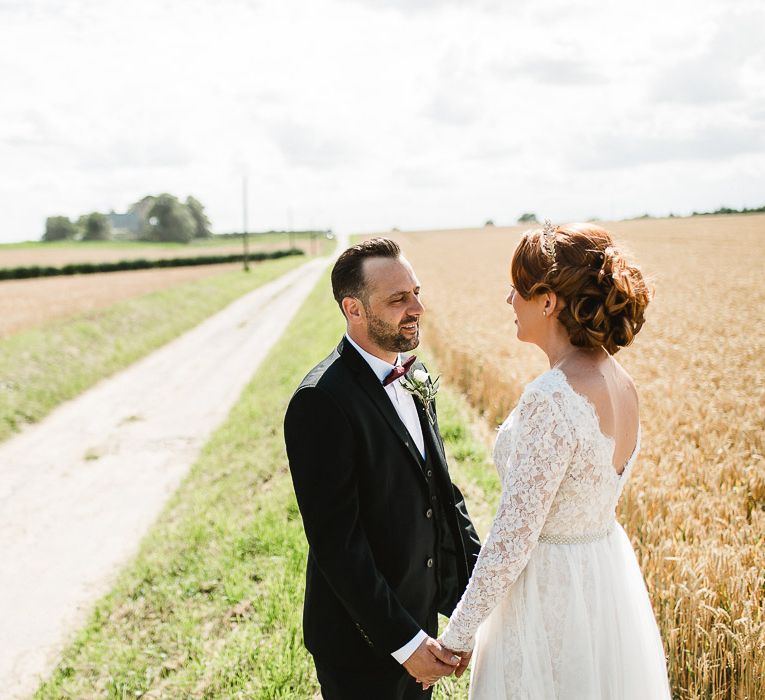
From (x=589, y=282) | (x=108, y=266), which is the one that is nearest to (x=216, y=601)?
(x=589, y=282)

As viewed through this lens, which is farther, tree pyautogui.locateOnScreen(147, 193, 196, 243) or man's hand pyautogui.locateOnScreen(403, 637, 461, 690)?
tree pyautogui.locateOnScreen(147, 193, 196, 243)

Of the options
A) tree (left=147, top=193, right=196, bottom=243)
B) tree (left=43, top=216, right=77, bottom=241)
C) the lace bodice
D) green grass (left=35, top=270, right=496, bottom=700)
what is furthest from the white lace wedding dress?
tree (left=43, top=216, right=77, bottom=241)

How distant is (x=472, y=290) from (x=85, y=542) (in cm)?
2200

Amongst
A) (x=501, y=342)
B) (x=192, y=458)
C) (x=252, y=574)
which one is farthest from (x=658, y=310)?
(x=252, y=574)

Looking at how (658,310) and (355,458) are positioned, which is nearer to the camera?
(355,458)

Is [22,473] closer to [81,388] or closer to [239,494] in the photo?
[239,494]

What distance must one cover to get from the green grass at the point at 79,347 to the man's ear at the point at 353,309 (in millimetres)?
10351

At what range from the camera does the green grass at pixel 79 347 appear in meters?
12.7

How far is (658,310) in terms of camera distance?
62.4ft

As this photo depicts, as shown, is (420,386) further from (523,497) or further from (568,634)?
(568,634)

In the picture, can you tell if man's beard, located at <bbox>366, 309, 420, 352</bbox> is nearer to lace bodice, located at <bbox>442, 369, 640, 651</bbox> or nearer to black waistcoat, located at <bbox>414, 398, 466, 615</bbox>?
black waistcoat, located at <bbox>414, 398, 466, 615</bbox>

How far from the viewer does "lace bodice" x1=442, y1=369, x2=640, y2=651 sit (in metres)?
2.22

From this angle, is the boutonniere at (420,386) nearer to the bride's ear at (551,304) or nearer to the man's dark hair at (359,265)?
the man's dark hair at (359,265)

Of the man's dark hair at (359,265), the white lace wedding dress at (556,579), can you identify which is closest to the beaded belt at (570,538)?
the white lace wedding dress at (556,579)
